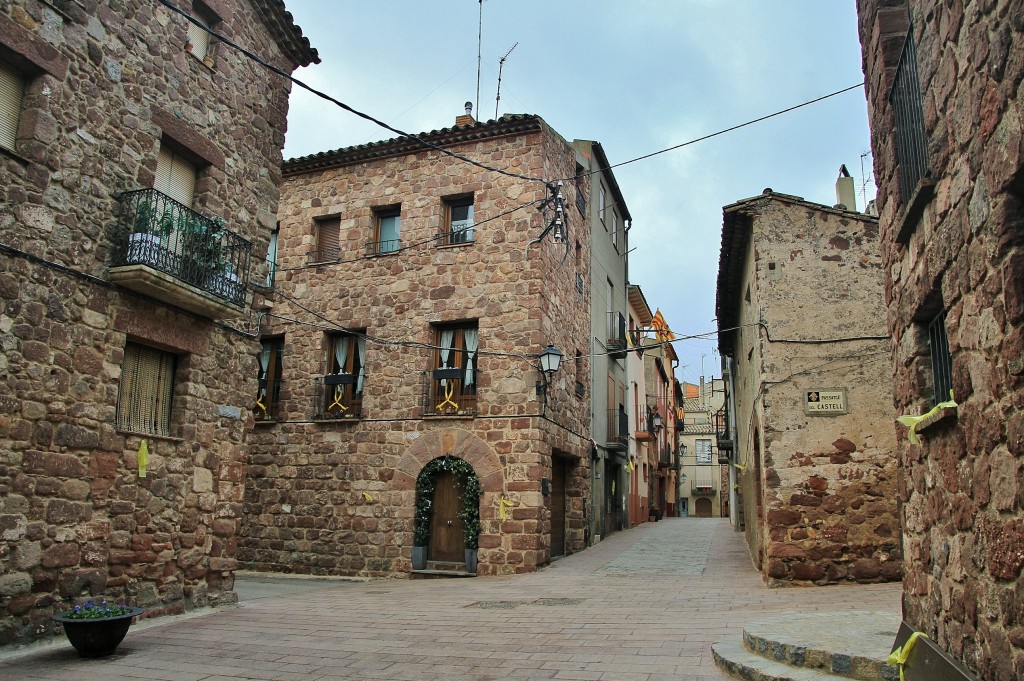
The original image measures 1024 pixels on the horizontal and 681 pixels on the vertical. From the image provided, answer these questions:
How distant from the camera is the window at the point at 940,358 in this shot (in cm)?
444

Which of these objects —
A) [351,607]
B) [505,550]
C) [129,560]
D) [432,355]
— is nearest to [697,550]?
[505,550]

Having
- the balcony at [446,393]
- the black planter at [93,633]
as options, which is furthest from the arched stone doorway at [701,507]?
the black planter at [93,633]

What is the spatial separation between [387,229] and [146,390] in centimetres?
778

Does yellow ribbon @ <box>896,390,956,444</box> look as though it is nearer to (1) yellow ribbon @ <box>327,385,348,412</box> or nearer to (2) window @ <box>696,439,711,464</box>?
(1) yellow ribbon @ <box>327,385,348,412</box>

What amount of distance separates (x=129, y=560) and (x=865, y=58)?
27.3 feet

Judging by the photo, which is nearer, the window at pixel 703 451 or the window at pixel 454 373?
the window at pixel 454 373

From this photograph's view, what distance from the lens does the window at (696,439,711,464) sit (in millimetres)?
56125

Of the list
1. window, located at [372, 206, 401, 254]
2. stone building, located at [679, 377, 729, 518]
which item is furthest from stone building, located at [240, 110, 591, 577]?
stone building, located at [679, 377, 729, 518]

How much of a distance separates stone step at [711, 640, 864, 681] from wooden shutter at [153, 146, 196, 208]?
7.45m

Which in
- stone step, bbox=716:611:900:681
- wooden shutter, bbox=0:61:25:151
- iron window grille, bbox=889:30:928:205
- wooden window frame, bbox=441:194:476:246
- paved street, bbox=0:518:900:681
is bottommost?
paved street, bbox=0:518:900:681

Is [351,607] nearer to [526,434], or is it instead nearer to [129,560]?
[129,560]

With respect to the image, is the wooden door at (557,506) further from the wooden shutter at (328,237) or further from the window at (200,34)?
the window at (200,34)

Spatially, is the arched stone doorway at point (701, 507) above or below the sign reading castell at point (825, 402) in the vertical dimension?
below

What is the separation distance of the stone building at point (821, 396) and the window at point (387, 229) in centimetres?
707
